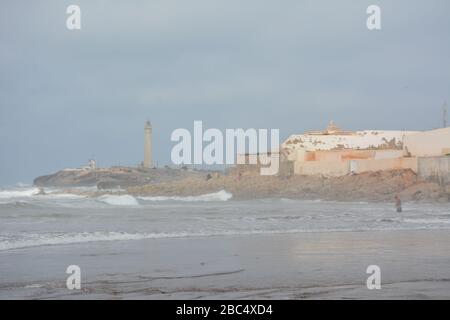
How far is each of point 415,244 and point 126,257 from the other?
6331 millimetres

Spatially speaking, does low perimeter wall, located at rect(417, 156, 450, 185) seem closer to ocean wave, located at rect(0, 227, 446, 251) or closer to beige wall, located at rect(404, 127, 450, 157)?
beige wall, located at rect(404, 127, 450, 157)

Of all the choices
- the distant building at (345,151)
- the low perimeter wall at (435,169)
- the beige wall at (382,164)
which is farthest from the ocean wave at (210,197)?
the low perimeter wall at (435,169)

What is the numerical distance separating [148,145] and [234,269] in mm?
113785

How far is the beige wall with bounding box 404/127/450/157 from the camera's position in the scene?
41656 mm

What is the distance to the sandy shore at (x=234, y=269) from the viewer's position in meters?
7.70

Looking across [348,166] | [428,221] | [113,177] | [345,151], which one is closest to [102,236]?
[428,221]

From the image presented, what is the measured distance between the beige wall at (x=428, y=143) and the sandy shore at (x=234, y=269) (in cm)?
2817

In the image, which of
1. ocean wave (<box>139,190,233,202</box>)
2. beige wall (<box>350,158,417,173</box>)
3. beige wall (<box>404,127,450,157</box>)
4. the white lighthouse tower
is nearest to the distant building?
beige wall (<box>350,158,417,173</box>)

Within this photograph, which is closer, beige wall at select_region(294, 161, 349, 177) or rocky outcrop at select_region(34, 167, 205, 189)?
beige wall at select_region(294, 161, 349, 177)

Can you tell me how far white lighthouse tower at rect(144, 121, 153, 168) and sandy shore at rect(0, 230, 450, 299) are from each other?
102 m

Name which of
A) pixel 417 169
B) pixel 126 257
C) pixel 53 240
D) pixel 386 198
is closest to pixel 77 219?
pixel 53 240

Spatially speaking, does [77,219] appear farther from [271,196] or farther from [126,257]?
[271,196]

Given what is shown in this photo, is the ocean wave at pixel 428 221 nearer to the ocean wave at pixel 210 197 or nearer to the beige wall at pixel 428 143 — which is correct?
the beige wall at pixel 428 143

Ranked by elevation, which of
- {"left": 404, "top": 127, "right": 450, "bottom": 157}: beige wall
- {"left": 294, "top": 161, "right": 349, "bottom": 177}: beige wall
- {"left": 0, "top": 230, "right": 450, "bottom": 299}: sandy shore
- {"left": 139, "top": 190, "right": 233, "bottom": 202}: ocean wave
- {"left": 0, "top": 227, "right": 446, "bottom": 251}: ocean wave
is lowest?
{"left": 139, "top": 190, "right": 233, "bottom": 202}: ocean wave
